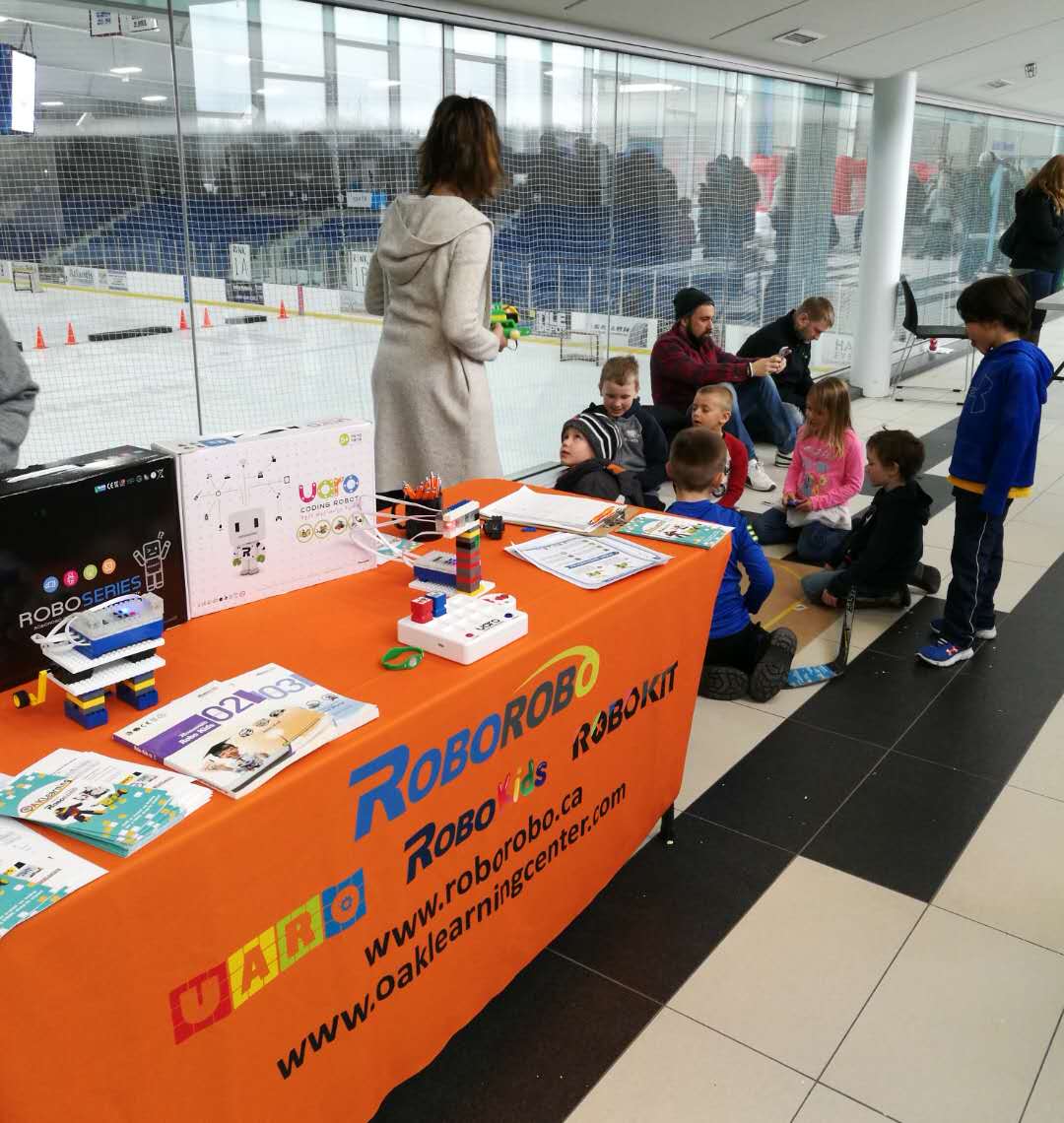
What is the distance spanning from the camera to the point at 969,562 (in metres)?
3.56

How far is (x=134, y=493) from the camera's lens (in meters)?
1.66

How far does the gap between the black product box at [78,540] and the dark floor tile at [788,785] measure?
1662mm

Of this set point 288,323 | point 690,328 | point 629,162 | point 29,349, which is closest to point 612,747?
point 29,349

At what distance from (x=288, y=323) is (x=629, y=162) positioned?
8.09 feet

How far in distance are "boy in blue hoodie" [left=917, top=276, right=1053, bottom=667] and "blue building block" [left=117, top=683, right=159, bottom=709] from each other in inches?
109

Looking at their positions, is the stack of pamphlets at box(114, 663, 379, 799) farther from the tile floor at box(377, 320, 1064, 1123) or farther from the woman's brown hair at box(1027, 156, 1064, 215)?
the woman's brown hair at box(1027, 156, 1064, 215)

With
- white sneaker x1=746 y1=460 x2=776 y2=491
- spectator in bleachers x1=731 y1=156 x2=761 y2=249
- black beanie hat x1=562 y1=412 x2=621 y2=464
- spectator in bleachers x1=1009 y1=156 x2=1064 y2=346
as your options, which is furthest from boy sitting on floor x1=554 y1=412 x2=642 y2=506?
spectator in bleachers x1=1009 y1=156 x2=1064 y2=346

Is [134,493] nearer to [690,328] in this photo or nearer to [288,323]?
[288,323]

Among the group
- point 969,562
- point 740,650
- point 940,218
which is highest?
point 940,218

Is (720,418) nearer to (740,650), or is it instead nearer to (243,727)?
(740,650)

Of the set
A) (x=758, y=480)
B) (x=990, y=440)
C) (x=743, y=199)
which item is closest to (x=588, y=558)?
(x=990, y=440)

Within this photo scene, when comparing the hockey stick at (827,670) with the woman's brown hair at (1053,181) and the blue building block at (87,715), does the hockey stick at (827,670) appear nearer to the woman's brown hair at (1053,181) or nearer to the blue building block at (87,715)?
the blue building block at (87,715)

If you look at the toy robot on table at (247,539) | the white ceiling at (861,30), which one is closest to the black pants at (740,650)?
the toy robot on table at (247,539)

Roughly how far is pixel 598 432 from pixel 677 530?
1859mm
